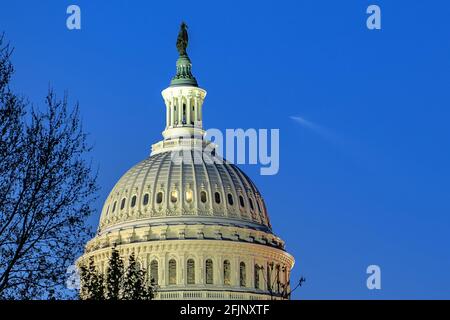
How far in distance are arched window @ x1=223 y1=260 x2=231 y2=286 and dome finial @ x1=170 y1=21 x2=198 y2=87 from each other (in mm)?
25170

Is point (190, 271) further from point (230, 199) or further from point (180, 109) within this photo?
point (180, 109)

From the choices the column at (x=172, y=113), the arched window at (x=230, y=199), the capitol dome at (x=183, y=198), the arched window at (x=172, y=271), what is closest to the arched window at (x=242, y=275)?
the capitol dome at (x=183, y=198)

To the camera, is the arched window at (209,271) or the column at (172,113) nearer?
the arched window at (209,271)

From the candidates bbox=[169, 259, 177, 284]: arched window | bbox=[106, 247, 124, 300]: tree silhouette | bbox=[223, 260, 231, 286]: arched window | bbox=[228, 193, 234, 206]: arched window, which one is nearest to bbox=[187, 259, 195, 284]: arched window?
bbox=[169, 259, 177, 284]: arched window

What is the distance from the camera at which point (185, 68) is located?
190 metres

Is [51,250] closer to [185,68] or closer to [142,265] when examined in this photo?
[142,265]

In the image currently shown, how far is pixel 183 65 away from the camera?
7505 inches

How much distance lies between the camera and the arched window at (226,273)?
6629 inches

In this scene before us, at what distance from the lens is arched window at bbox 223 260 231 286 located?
168 m

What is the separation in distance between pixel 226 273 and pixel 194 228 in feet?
19.5

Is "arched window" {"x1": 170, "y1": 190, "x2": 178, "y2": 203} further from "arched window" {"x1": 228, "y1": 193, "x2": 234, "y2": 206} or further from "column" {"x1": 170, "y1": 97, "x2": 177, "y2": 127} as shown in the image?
"column" {"x1": 170, "y1": 97, "x2": 177, "y2": 127}

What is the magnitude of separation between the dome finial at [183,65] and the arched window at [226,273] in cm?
2517

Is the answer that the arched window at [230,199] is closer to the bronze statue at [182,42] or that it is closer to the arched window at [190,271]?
the arched window at [190,271]

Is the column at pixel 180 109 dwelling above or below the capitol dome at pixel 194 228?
above
